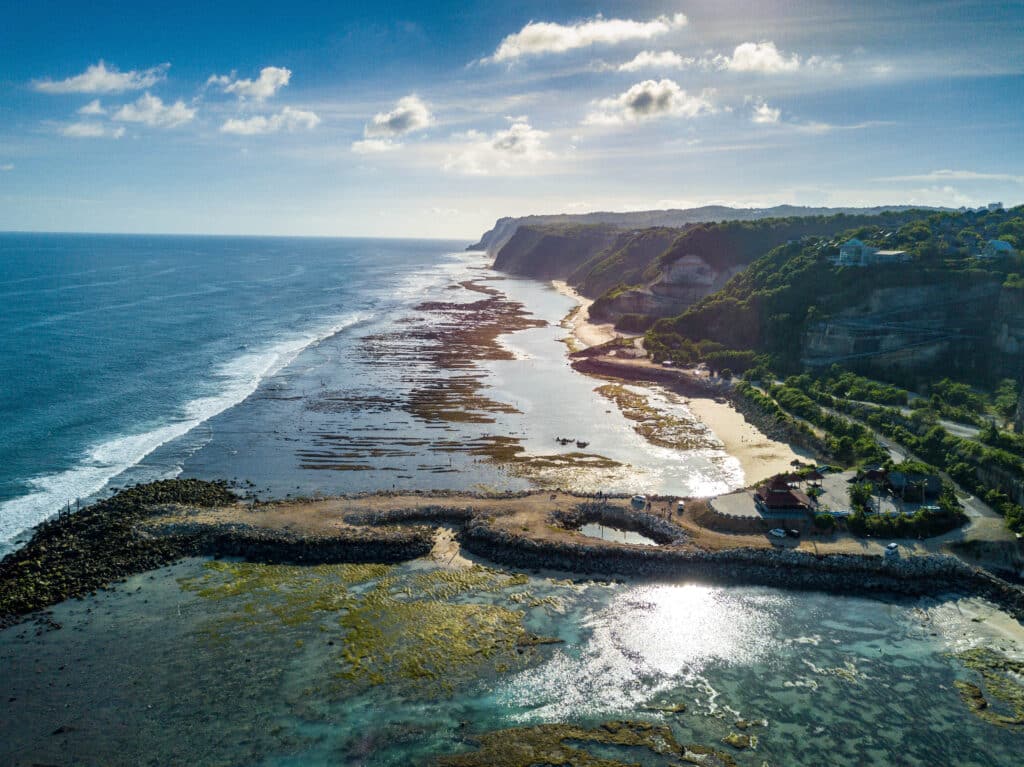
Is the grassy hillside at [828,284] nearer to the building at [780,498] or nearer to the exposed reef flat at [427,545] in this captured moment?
the building at [780,498]

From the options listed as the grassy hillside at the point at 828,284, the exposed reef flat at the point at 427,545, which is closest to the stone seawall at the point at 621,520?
the exposed reef flat at the point at 427,545

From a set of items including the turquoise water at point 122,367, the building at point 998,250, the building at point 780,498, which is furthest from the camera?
the building at point 998,250

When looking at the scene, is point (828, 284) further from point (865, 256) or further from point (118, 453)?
point (118, 453)

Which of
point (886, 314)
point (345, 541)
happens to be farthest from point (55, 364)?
point (886, 314)

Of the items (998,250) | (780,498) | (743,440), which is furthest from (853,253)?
(780,498)

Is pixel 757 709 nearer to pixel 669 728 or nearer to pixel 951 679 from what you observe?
pixel 669 728
